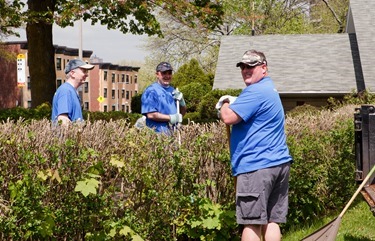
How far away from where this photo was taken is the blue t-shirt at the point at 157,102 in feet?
26.1

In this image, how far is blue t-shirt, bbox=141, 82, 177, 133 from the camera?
7.96m

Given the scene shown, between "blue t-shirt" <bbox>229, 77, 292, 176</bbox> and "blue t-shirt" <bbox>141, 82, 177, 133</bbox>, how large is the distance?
2524mm

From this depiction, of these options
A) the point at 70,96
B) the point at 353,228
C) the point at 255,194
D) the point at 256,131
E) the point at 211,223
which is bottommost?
the point at 353,228

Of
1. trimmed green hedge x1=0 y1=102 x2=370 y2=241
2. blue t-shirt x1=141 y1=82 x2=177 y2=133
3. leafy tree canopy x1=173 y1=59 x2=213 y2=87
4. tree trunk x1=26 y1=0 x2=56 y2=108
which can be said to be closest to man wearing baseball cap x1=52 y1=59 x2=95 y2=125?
trimmed green hedge x1=0 y1=102 x2=370 y2=241

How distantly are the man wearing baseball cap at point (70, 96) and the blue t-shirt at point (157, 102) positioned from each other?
965 mm

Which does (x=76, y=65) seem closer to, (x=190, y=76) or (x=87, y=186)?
(x=87, y=186)

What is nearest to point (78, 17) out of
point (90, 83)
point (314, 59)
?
point (314, 59)

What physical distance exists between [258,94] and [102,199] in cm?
148

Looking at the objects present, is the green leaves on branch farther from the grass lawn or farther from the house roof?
the house roof

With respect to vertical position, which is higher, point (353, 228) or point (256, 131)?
point (256, 131)

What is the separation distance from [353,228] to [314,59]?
26112mm

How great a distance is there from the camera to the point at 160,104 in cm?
805

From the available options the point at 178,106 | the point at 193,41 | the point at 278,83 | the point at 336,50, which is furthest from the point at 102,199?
the point at 193,41

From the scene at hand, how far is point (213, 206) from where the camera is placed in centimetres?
648
